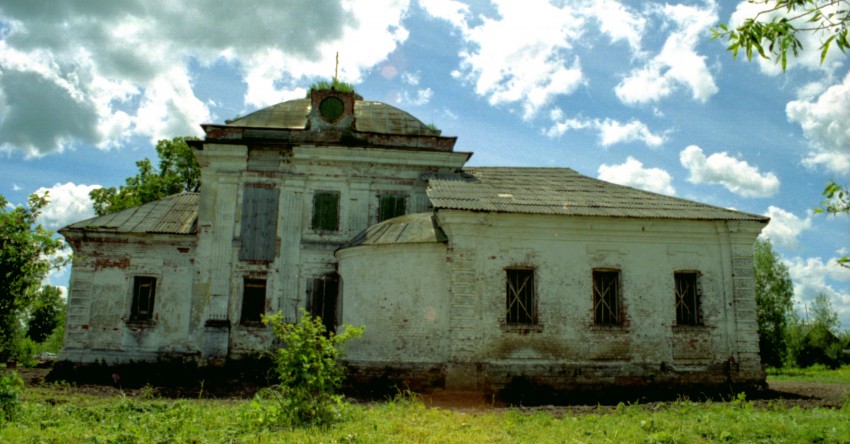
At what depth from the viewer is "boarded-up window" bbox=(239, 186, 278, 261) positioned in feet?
52.9

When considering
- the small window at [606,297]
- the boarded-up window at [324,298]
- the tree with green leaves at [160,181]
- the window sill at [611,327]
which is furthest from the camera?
the tree with green leaves at [160,181]

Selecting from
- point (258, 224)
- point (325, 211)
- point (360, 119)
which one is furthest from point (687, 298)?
point (258, 224)

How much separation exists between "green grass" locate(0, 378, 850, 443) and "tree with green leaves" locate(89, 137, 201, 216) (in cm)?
1749

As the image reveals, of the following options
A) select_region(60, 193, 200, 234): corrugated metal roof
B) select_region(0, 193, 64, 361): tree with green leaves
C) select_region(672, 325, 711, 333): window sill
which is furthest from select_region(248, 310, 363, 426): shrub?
select_region(60, 193, 200, 234): corrugated metal roof

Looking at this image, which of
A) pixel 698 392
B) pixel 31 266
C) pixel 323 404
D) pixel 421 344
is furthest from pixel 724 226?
pixel 31 266

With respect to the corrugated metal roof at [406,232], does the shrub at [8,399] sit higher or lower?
lower

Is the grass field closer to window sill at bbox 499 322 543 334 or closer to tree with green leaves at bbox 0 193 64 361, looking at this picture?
tree with green leaves at bbox 0 193 64 361

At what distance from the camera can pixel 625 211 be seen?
1377 centimetres

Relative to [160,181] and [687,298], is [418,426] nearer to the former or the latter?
A: [687,298]

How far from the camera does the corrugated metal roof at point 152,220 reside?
634 inches

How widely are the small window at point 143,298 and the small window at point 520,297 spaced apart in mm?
9888

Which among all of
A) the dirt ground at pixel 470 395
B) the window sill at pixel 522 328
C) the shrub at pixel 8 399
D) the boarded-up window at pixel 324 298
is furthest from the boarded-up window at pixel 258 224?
the shrub at pixel 8 399

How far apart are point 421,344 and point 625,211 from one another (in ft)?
18.9

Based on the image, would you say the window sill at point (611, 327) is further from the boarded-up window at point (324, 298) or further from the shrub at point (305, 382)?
the shrub at point (305, 382)
